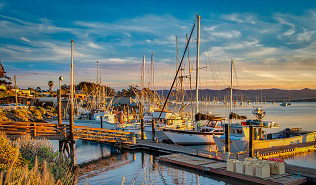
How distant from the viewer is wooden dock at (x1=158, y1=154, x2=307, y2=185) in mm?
17062

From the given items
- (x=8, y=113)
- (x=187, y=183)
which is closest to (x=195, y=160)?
(x=187, y=183)

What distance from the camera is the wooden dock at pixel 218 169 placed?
56.0 feet

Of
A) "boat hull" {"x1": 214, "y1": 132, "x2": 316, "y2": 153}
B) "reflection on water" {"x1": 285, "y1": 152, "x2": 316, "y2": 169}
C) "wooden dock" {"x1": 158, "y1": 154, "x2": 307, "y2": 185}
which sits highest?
"boat hull" {"x1": 214, "y1": 132, "x2": 316, "y2": 153}

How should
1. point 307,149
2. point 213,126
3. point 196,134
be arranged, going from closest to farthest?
point 307,149, point 196,134, point 213,126

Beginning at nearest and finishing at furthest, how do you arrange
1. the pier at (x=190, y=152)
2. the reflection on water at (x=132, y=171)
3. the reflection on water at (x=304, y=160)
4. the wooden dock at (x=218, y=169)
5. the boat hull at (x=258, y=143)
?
the wooden dock at (x=218, y=169)
the pier at (x=190, y=152)
the reflection on water at (x=132, y=171)
the reflection on water at (x=304, y=160)
the boat hull at (x=258, y=143)

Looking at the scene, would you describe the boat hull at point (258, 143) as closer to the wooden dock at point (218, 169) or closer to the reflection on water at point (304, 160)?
the reflection on water at point (304, 160)

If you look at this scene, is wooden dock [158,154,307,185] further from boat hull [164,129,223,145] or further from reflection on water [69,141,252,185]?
boat hull [164,129,223,145]

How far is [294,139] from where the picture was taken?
31922mm

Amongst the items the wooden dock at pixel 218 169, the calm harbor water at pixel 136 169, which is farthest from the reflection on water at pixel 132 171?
the wooden dock at pixel 218 169

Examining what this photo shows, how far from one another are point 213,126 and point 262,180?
20069 mm

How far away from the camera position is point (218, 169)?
67.3 ft

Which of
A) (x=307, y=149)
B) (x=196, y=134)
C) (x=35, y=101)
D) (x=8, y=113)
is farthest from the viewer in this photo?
(x=35, y=101)

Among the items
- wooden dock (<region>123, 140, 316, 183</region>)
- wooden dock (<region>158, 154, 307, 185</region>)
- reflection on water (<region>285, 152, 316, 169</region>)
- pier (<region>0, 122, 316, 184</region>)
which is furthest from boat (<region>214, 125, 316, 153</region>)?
wooden dock (<region>158, 154, 307, 185</region>)

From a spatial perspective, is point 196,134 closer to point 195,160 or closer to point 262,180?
point 195,160
